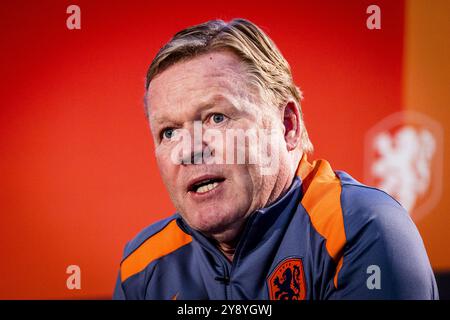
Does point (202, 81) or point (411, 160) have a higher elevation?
point (202, 81)

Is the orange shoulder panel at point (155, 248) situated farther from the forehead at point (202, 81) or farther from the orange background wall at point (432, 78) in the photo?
the orange background wall at point (432, 78)

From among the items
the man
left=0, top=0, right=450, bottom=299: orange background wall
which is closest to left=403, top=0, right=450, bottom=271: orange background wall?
left=0, top=0, right=450, bottom=299: orange background wall

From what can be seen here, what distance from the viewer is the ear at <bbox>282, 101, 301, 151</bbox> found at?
1.81m

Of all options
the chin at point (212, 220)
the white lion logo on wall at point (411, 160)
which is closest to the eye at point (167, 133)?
the chin at point (212, 220)

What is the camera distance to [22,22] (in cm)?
214

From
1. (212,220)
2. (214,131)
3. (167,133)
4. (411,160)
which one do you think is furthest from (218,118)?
(411,160)

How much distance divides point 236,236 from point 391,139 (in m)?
0.72

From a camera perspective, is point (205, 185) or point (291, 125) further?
point (291, 125)

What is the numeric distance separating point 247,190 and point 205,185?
0.13m

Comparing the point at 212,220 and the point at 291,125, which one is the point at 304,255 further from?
the point at 291,125

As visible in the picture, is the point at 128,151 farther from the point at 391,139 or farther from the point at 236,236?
the point at 391,139

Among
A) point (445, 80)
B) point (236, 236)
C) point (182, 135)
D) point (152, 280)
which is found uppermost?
point (445, 80)

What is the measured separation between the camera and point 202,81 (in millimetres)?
1696

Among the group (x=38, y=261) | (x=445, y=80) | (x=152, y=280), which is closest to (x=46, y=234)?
(x=38, y=261)
